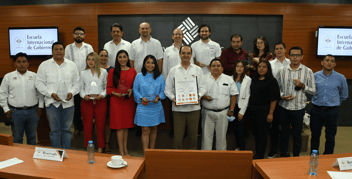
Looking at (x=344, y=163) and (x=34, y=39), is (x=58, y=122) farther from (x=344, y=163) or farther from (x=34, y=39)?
(x=34, y=39)

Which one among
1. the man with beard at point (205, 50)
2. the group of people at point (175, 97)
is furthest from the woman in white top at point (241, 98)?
the man with beard at point (205, 50)

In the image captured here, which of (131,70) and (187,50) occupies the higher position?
(187,50)

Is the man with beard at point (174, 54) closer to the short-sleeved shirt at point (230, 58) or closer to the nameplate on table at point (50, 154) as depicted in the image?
the short-sleeved shirt at point (230, 58)

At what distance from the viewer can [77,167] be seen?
194cm

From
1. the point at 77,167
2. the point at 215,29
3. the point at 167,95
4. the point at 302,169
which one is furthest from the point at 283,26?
the point at 77,167

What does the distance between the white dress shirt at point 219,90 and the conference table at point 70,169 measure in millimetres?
1637

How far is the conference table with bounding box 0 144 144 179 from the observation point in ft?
5.90

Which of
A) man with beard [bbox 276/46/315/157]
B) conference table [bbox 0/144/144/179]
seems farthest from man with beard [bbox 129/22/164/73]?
conference table [bbox 0/144/144/179]

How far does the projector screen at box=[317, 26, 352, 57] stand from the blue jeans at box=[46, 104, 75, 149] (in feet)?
19.8

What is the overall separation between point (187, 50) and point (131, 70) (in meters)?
0.91

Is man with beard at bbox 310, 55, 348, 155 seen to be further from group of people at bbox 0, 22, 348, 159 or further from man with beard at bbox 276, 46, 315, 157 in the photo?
man with beard at bbox 276, 46, 315, 157

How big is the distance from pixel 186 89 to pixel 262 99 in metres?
1.14

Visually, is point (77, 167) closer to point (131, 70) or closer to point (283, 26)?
point (131, 70)

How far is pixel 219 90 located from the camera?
3.39 m
